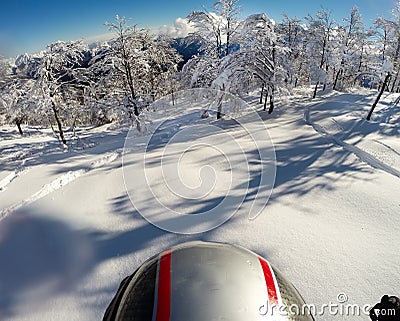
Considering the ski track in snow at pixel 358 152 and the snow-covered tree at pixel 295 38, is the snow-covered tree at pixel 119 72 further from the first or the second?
the snow-covered tree at pixel 295 38

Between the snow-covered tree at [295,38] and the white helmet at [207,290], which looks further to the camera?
the snow-covered tree at [295,38]

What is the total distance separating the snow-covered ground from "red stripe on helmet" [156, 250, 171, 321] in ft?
8.95

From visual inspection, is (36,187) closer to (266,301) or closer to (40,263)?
(40,263)

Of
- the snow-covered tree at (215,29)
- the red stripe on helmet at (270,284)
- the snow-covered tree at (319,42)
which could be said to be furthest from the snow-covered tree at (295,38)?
the red stripe on helmet at (270,284)

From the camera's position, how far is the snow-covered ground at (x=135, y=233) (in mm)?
4285

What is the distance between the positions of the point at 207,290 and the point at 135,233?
13.7 feet

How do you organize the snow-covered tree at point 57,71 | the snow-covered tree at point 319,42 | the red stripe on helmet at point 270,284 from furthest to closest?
1. the snow-covered tree at point 319,42
2. the snow-covered tree at point 57,71
3. the red stripe on helmet at point 270,284

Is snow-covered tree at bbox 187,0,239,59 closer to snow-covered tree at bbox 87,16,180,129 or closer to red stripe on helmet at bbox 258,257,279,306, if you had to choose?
snow-covered tree at bbox 87,16,180,129

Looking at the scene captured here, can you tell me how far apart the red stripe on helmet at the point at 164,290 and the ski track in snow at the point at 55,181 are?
19.0ft

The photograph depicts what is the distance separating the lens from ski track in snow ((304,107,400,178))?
9.98 metres

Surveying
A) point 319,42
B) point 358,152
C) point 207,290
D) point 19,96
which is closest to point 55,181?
point 207,290

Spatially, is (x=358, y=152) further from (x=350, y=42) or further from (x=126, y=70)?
(x=350, y=42)

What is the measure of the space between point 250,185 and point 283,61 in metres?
12.9

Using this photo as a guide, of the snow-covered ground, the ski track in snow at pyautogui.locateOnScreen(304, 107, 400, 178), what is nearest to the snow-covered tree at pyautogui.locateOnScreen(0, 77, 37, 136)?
Answer: the snow-covered ground
